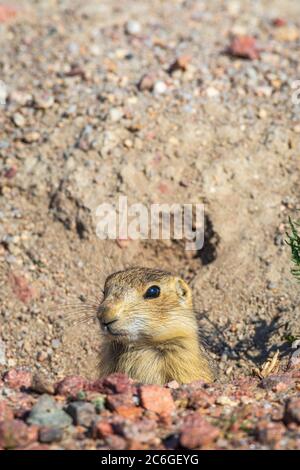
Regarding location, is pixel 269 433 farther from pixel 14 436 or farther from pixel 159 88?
pixel 159 88

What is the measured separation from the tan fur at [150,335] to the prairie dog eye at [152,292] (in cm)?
2

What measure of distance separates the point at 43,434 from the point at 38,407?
0.25 meters

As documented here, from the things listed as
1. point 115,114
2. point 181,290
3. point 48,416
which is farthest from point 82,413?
point 115,114

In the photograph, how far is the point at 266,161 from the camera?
739 centimetres

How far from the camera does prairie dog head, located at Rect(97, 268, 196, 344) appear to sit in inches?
210

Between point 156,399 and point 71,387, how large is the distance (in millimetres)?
517

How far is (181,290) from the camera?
5.91m

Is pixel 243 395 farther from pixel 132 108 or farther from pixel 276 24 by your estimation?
→ pixel 276 24

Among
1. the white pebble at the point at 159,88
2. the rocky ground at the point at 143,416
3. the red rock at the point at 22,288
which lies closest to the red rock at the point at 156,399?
the rocky ground at the point at 143,416

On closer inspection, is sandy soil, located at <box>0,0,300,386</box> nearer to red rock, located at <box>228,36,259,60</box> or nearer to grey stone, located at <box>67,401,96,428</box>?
red rock, located at <box>228,36,259,60</box>

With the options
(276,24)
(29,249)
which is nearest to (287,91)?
(276,24)

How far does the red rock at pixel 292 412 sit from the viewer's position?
3992 millimetres

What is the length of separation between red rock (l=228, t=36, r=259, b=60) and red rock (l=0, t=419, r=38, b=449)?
5.57 meters

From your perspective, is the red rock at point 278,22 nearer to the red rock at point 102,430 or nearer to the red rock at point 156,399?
the red rock at point 156,399
